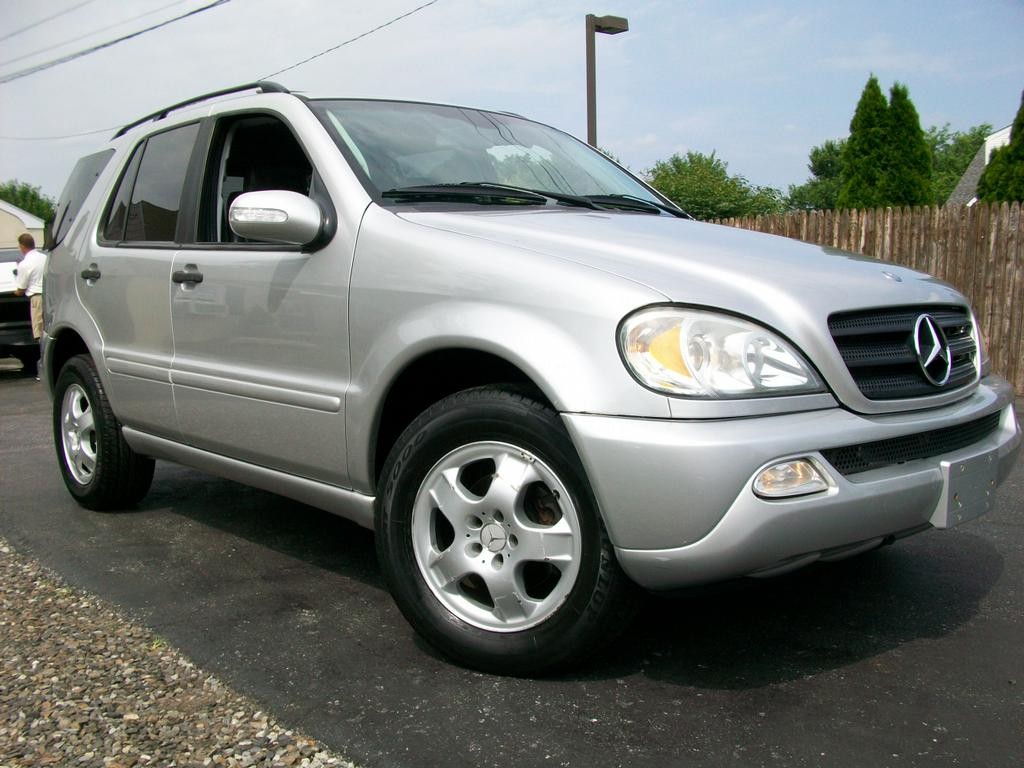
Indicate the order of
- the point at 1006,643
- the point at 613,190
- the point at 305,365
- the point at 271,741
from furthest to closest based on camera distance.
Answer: the point at 613,190 < the point at 305,365 < the point at 1006,643 < the point at 271,741

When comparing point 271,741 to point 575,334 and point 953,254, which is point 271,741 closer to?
point 575,334

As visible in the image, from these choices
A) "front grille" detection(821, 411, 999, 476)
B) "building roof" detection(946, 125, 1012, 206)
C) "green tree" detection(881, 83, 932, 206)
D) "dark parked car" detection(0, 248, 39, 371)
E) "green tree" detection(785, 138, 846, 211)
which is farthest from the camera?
"green tree" detection(785, 138, 846, 211)

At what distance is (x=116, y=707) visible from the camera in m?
2.64

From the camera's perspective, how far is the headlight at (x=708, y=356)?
2441 millimetres

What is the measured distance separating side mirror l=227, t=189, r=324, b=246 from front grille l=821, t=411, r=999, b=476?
1.73 m

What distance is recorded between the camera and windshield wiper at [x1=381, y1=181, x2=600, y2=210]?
3329mm

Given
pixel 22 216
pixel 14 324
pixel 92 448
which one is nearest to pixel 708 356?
pixel 92 448

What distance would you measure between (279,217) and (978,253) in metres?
7.70

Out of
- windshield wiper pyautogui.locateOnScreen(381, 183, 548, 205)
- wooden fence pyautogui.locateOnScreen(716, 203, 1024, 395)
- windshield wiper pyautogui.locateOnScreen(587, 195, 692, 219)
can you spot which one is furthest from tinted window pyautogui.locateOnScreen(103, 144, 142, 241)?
wooden fence pyautogui.locateOnScreen(716, 203, 1024, 395)

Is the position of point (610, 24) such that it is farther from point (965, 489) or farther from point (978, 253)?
point (965, 489)

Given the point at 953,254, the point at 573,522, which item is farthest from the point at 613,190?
the point at 953,254

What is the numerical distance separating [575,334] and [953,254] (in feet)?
25.4

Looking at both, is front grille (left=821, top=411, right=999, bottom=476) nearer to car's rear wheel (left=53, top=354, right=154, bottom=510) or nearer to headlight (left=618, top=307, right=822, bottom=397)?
headlight (left=618, top=307, right=822, bottom=397)

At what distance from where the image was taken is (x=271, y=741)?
8.03 ft
